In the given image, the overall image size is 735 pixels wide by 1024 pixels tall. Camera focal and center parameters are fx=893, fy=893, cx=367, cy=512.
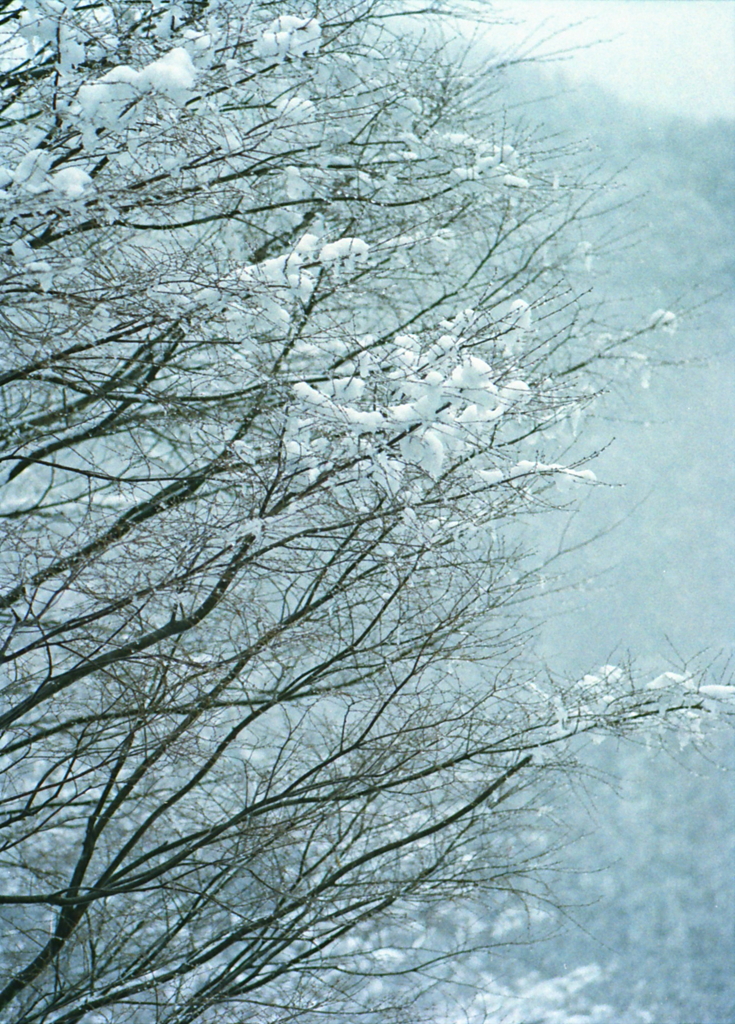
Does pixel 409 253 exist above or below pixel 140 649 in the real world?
above

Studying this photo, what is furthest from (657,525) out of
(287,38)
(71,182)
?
(71,182)

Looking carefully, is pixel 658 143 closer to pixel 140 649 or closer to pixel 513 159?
pixel 513 159

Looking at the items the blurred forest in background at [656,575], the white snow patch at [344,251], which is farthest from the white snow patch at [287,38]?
the blurred forest in background at [656,575]

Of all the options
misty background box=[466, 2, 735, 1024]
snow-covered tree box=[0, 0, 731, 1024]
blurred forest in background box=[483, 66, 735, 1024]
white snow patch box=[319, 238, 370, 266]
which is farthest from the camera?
misty background box=[466, 2, 735, 1024]

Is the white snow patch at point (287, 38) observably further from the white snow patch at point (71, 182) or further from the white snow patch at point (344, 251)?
the white snow patch at point (71, 182)

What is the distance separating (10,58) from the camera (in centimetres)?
378

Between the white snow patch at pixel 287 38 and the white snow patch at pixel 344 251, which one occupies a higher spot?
the white snow patch at pixel 287 38

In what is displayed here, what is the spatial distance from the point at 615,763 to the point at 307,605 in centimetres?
780

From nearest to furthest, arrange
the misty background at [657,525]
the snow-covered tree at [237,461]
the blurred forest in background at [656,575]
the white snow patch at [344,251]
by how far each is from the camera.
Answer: the snow-covered tree at [237,461]
the white snow patch at [344,251]
the blurred forest in background at [656,575]
the misty background at [657,525]

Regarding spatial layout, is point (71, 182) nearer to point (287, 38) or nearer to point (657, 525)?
point (287, 38)

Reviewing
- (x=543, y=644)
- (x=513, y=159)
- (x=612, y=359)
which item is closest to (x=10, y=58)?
(x=513, y=159)

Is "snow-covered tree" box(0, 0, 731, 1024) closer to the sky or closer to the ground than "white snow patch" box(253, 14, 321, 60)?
closer to the ground

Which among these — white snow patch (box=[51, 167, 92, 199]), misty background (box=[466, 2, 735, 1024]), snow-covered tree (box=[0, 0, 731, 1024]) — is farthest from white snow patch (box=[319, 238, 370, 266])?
misty background (box=[466, 2, 735, 1024])

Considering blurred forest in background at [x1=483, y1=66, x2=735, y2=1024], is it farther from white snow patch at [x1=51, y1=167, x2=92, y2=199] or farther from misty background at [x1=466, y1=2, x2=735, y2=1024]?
white snow patch at [x1=51, y1=167, x2=92, y2=199]
